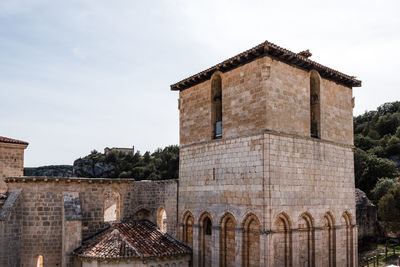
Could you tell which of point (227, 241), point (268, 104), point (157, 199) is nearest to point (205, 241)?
point (227, 241)

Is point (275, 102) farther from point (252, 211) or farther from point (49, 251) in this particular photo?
point (49, 251)

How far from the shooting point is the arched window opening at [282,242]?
A: 12344 millimetres

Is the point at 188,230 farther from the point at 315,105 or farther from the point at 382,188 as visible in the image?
the point at 382,188

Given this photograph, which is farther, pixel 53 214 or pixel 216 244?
pixel 53 214

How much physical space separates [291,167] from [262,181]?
147cm

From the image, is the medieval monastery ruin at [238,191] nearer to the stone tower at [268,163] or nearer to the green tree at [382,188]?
the stone tower at [268,163]

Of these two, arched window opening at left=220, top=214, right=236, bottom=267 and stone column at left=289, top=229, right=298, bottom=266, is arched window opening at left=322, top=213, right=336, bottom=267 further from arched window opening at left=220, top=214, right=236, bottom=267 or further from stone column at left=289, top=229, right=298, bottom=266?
arched window opening at left=220, top=214, right=236, bottom=267

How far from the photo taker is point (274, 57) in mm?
13086

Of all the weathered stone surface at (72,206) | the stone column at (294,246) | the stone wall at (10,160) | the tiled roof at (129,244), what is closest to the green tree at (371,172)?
the stone column at (294,246)

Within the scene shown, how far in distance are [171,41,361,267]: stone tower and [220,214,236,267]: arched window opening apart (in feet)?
0.13

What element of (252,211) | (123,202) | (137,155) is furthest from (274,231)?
(137,155)

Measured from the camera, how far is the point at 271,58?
42.5 ft

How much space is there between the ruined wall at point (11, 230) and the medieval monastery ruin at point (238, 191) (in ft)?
0.14

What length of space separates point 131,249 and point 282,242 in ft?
20.1
